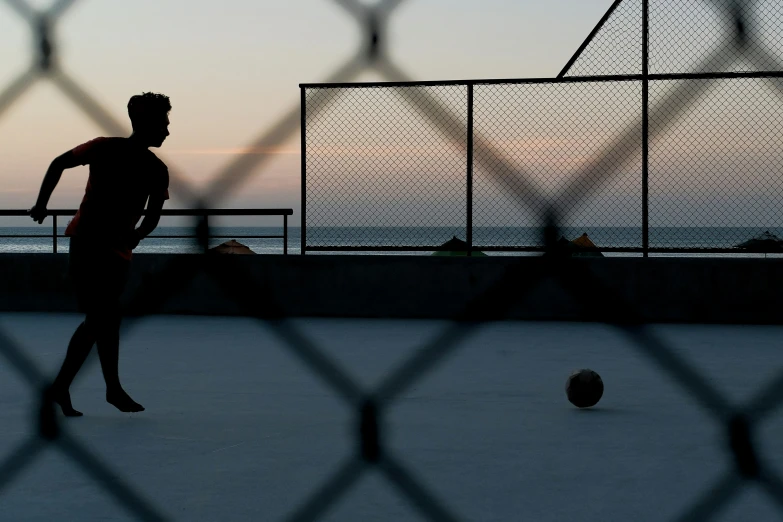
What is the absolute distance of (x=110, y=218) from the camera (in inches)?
182

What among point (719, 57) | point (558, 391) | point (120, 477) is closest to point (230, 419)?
point (120, 477)

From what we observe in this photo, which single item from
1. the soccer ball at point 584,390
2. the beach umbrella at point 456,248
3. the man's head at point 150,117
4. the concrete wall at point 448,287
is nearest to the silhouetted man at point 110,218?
the man's head at point 150,117

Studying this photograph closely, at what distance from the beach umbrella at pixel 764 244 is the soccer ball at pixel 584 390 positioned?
4408 millimetres

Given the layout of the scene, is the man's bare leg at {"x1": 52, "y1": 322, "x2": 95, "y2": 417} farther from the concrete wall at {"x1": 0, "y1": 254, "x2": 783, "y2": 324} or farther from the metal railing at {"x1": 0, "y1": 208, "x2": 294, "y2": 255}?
the concrete wall at {"x1": 0, "y1": 254, "x2": 783, "y2": 324}

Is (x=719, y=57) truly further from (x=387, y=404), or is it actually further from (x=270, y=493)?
(x=387, y=404)

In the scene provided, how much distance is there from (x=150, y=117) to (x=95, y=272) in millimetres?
891

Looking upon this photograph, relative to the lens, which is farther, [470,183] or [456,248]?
[456,248]

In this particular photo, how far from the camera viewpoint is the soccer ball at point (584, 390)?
5250mm

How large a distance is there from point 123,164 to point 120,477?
159 centimetres

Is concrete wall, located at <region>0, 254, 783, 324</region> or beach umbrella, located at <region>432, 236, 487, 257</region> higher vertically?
beach umbrella, located at <region>432, 236, 487, 257</region>

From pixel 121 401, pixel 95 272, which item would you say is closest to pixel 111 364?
pixel 121 401

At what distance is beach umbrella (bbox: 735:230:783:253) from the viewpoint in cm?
905

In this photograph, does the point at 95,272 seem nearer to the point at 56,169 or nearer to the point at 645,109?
the point at 56,169

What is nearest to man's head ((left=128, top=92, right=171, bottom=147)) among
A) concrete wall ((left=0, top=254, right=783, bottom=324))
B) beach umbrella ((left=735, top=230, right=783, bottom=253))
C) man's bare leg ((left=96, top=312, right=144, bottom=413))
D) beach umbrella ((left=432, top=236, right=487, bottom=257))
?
man's bare leg ((left=96, top=312, right=144, bottom=413))
